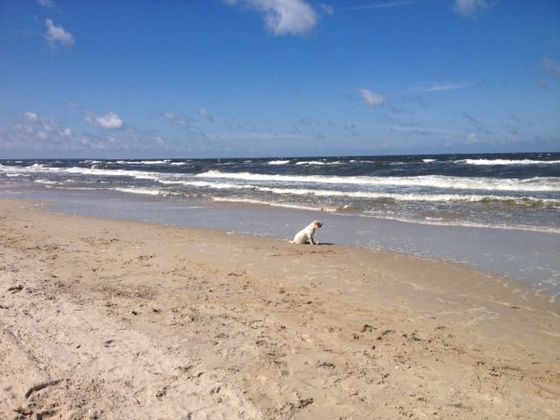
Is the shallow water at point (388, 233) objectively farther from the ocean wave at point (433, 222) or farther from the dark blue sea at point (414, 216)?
the ocean wave at point (433, 222)

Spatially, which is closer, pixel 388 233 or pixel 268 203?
pixel 388 233

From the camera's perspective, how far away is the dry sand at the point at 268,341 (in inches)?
133

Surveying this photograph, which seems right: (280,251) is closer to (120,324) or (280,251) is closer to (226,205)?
(120,324)

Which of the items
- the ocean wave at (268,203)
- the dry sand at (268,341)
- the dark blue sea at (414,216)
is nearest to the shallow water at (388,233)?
the dark blue sea at (414,216)

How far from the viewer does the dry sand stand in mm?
3383

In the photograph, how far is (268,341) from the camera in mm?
4410

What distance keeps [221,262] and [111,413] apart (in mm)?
5114

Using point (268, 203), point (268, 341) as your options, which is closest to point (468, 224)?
point (268, 203)

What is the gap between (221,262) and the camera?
326 inches

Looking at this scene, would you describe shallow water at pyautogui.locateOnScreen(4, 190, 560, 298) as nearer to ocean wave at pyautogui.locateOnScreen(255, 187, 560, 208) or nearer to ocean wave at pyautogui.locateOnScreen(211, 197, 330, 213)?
ocean wave at pyautogui.locateOnScreen(211, 197, 330, 213)

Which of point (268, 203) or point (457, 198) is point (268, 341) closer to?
point (268, 203)

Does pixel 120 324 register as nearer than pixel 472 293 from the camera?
Yes

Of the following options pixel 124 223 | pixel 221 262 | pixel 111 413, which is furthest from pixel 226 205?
pixel 111 413

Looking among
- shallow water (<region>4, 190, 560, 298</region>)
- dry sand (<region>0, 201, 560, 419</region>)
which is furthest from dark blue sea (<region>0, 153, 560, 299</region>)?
dry sand (<region>0, 201, 560, 419</region>)
